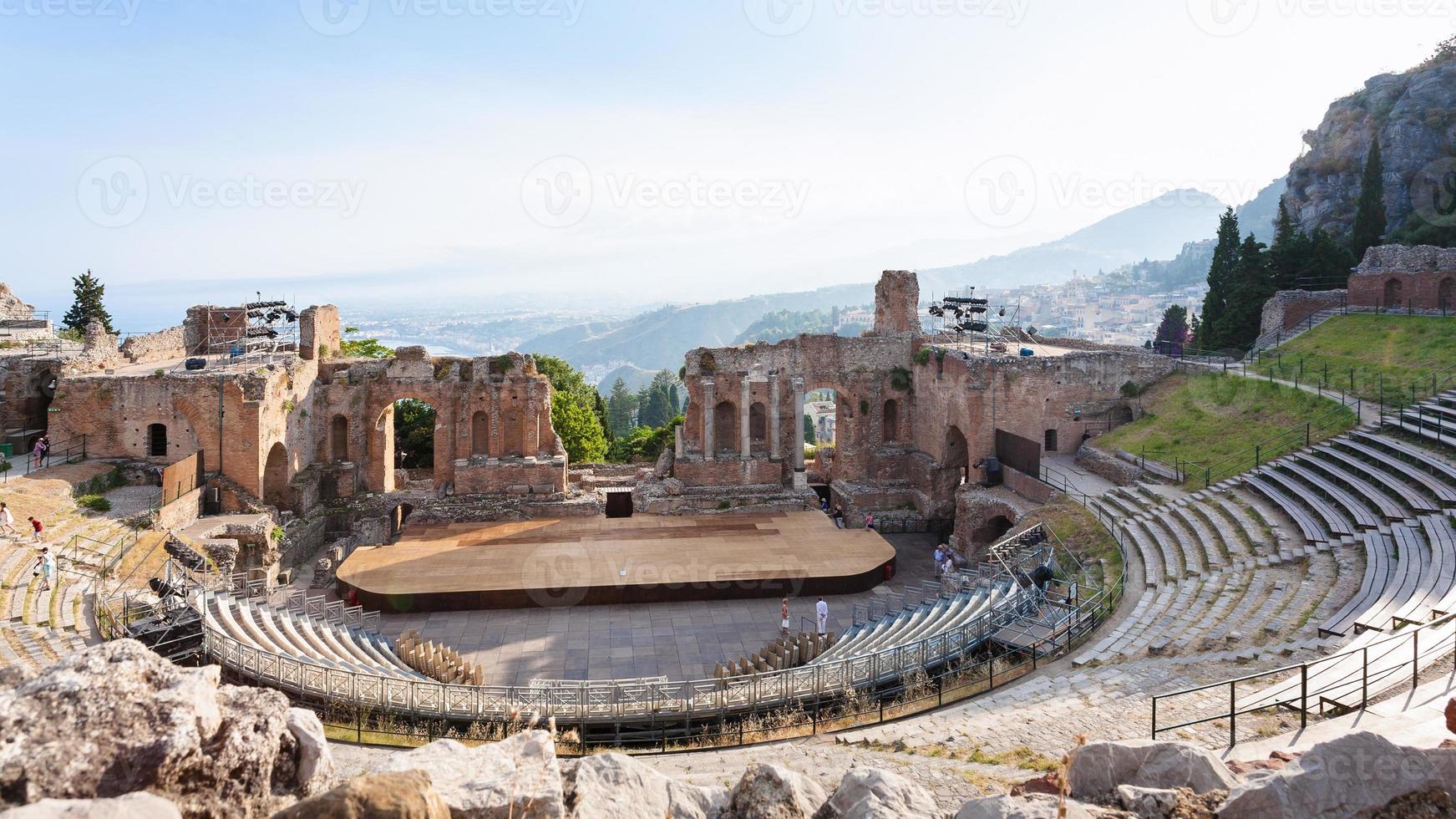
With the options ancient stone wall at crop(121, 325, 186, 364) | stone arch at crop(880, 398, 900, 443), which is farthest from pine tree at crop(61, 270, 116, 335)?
stone arch at crop(880, 398, 900, 443)

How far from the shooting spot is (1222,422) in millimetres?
27797

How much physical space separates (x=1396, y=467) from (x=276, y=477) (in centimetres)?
3289

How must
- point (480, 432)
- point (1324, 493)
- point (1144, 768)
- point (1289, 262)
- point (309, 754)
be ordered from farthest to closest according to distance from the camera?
point (1289, 262), point (480, 432), point (1324, 493), point (1144, 768), point (309, 754)

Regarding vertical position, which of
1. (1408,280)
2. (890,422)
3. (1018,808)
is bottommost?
(890,422)

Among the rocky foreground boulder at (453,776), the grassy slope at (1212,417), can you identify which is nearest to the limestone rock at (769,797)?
the rocky foreground boulder at (453,776)

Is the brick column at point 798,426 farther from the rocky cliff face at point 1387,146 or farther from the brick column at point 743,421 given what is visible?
the rocky cliff face at point 1387,146

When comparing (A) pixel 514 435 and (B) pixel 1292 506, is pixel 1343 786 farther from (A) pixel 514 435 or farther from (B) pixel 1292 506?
(A) pixel 514 435

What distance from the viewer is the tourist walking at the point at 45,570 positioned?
19.4 metres

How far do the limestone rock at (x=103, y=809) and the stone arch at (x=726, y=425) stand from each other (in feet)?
105

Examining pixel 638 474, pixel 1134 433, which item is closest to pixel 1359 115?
pixel 1134 433

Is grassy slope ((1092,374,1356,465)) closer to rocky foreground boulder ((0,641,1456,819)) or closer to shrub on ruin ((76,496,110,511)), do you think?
rocky foreground boulder ((0,641,1456,819))

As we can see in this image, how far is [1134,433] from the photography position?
29.8 meters

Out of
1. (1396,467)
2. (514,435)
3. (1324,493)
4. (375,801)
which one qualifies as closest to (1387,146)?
(1396,467)

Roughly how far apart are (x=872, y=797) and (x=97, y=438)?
1216 inches
